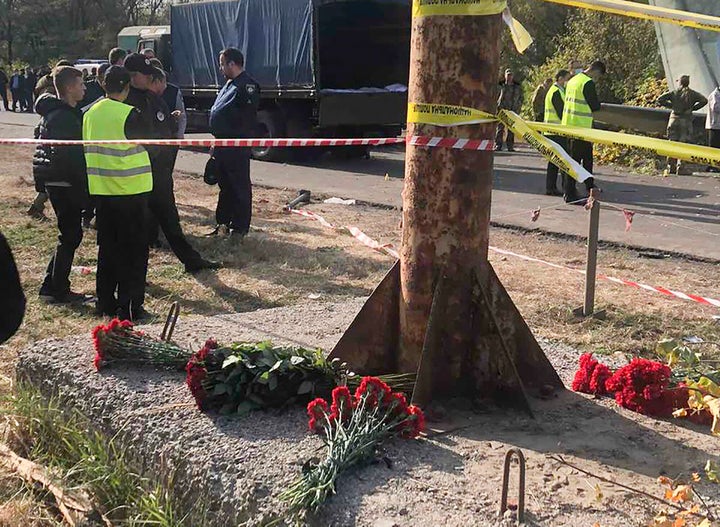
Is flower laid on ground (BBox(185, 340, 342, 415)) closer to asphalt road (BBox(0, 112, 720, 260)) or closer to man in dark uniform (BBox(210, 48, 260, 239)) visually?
man in dark uniform (BBox(210, 48, 260, 239))

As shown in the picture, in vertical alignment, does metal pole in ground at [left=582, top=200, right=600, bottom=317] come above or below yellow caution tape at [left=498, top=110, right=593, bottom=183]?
below

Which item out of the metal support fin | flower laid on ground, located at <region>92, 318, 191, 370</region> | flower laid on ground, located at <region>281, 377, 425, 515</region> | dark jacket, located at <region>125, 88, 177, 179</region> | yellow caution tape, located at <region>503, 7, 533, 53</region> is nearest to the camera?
flower laid on ground, located at <region>281, 377, 425, 515</region>

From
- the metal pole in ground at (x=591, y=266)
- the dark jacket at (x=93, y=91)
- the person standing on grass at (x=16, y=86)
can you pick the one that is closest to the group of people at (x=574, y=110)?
the metal pole in ground at (x=591, y=266)

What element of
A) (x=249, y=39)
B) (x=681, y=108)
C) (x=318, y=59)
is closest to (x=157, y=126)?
(x=318, y=59)

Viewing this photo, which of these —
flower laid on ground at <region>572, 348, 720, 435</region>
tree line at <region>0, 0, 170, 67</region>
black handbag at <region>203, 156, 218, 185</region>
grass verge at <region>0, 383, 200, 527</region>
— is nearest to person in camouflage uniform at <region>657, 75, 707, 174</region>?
black handbag at <region>203, 156, 218, 185</region>

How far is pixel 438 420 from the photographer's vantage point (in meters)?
3.40

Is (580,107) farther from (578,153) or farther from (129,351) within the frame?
(129,351)

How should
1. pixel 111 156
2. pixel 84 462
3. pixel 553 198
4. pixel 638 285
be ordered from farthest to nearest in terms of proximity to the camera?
pixel 553 198
pixel 638 285
pixel 111 156
pixel 84 462

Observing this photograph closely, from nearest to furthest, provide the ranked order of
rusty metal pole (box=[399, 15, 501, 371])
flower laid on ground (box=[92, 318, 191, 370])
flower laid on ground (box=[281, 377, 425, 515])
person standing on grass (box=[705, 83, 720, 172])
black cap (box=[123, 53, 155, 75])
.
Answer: flower laid on ground (box=[281, 377, 425, 515]) → rusty metal pole (box=[399, 15, 501, 371]) → flower laid on ground (box=[92, 318, 191, 370]) → black cap (box=[123, 53, 155, 75]) → person standing on grass (box=[705, 83, 720, 172])

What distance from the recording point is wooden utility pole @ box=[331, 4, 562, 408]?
3.31m

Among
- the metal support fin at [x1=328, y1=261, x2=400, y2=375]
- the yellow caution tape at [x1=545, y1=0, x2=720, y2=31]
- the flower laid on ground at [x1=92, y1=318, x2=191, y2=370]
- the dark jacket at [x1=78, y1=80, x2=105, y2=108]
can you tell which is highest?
the yellow caution tape at [x1=545, y1=0, x2=720, y2=31]

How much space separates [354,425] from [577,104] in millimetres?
9079

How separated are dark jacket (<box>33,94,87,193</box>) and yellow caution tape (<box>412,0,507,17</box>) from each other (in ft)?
13.3

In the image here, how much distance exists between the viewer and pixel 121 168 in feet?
18.8
